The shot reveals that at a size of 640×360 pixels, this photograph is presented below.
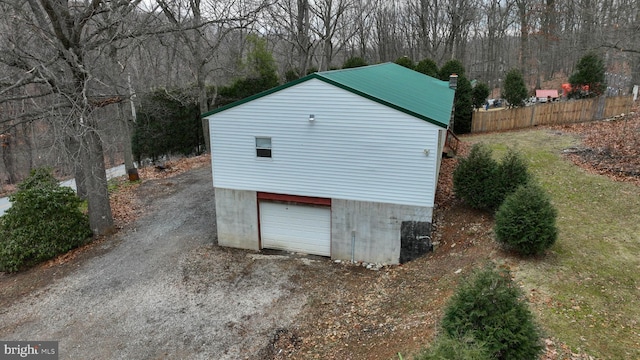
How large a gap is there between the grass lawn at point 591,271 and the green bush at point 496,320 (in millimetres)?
1724

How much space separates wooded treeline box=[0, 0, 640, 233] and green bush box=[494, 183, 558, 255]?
11.0m

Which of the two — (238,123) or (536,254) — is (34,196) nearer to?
(238,123)

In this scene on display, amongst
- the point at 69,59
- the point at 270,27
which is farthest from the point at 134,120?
the point at 69,59

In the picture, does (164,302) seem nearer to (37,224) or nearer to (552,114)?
(37,224)

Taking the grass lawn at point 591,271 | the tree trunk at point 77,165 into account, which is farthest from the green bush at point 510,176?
the tree trunk at point 77,165

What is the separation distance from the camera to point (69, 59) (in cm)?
1156

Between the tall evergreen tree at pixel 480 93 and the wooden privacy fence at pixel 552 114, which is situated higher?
the tall evergreen tree at pixel 480 93

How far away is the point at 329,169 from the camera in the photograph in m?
11.1

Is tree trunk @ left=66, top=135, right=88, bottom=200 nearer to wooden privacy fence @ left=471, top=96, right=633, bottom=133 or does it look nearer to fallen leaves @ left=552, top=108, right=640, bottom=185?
fallen leaves @ left=552, top=108, right=640, bottom=185

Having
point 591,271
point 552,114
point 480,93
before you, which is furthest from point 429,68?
point 591,271

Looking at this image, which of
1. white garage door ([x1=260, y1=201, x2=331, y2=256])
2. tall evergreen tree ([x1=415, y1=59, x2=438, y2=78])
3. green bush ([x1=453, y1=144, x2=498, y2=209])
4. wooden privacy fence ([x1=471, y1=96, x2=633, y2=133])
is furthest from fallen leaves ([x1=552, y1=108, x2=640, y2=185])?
white garage door ([x1=260, y1=201, x2=331, y2=256])

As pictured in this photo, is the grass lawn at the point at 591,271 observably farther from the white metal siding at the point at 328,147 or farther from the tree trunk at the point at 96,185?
the tree trunk at the point at 96,185

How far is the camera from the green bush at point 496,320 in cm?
497

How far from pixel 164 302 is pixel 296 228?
4.27m
